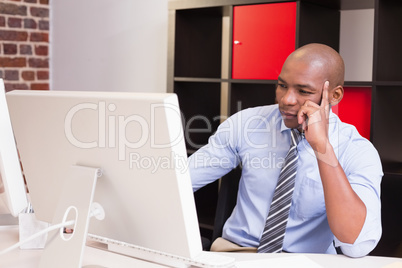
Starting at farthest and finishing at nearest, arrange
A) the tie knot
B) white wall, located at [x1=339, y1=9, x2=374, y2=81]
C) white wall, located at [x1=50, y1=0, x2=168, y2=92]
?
white wall, located at [x1=50, y1=0, x2=168, y2=92]
white wall, located at [x1=339, y1=9, x2=374, y2=81]
the tie knot

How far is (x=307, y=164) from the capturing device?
1885mm

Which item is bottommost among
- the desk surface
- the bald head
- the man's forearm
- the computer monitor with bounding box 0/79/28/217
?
the desk surface

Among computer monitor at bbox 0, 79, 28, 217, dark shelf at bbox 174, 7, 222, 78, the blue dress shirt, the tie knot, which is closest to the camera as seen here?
computer monitor at bbox 0, 79, 28, 217

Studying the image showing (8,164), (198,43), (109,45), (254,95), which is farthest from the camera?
(109,45)

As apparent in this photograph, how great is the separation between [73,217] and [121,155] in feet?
0.67

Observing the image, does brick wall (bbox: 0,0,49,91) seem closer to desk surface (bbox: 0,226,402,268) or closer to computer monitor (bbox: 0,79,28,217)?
desk surface (bbox: 0,226,402,268)

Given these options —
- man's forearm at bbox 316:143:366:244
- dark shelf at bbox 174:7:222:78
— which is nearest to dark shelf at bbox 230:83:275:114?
dark shelf at bbox 174:7:222:78

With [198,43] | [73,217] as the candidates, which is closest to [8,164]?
[73,217]

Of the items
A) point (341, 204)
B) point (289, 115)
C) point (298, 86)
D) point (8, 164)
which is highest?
point (298, 86)

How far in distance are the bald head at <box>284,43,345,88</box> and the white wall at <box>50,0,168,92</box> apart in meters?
1.56

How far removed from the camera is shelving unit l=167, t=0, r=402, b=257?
2262mm

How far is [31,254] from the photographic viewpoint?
4.92ft

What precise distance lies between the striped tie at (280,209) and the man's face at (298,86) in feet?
0.42

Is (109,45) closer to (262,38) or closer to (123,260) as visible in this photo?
(262,38)
